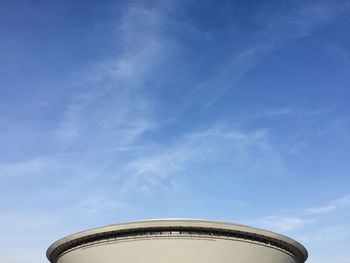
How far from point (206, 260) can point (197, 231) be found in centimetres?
263

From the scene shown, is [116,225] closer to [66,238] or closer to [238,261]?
[66,238]

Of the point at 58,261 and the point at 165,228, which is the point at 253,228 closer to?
the point at 165,228

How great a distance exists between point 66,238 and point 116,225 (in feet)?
21.4

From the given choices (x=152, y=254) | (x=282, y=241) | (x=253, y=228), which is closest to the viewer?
(x=152, y=254)

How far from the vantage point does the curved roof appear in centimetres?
3250

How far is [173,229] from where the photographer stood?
3288 centimetres

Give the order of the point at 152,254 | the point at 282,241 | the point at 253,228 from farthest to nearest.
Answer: the point at 282,241, the point at 253,228, the point at 152,254

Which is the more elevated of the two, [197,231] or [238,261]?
[197,231]

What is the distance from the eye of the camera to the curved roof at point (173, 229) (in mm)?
32500

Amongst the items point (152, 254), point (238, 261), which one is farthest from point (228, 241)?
point (152, 254)

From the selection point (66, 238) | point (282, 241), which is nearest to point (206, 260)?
point (282, 241)

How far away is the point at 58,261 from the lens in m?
39.4

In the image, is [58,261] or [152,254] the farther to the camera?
[58,261]

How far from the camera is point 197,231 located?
3300 centimetres
